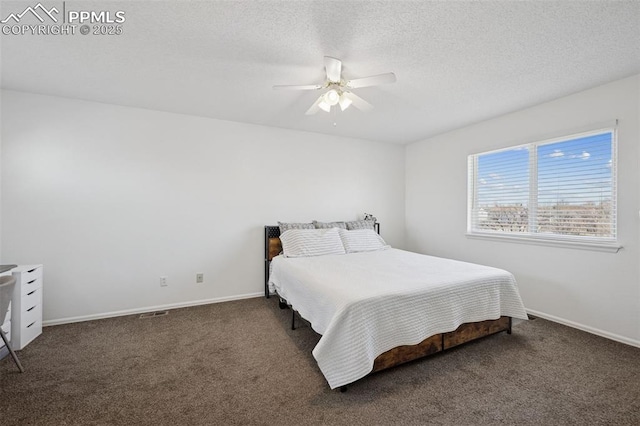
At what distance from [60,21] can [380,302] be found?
113 inches

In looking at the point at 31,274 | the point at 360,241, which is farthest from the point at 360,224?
the point at 31,274

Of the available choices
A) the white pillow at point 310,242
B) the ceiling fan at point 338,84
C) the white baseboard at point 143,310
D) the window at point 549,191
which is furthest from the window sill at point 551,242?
the white baseboard at point 143,310

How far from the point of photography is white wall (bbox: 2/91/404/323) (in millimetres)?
2645

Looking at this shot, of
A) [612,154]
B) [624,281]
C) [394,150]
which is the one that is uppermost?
[394,150]

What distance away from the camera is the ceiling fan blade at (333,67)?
187 cm

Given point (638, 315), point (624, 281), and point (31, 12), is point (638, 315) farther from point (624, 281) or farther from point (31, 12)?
point (31, 12)

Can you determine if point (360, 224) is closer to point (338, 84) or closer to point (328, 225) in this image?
point (328, 225)

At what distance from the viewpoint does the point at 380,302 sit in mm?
1783

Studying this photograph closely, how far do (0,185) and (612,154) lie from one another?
6.00 m

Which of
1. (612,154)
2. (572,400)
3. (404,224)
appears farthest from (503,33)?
(404,224)

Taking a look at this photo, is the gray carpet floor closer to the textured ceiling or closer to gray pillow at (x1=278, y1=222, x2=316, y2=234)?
gray pillow at (x1=278, y1=222, x2=316, y2=234)

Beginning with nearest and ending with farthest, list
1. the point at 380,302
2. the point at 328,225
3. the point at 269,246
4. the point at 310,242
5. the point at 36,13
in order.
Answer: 1. the point at 36,13
2. the point at 380,302
3. the point at 310,242
4. the point at 269,246
5. the point at 328,225

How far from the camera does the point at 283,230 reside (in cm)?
353

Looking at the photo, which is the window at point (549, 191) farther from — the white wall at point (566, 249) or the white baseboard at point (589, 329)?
the white baseboard at point (589, 329)
